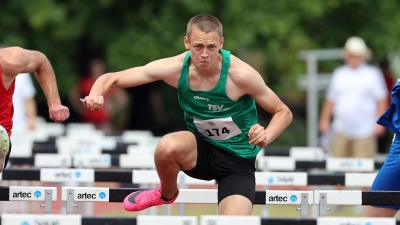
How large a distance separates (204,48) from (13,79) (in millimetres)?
1575

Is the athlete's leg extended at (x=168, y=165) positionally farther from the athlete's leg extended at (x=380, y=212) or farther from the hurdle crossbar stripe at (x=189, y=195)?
the athlete's leg extended at (x=380, y=212)

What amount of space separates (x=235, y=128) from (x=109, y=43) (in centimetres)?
1103

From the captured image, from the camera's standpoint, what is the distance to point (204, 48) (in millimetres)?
7051

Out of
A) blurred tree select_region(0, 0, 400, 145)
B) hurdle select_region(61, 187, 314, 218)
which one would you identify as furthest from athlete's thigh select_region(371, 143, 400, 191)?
blurred tree select_region(0, 0, 400, 145)

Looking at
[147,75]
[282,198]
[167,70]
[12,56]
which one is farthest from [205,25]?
[12,56]

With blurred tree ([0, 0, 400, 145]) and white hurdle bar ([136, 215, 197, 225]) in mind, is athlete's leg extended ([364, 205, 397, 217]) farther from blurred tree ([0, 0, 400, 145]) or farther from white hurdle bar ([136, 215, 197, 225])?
blurred tree ([0, 0, 400, 145])

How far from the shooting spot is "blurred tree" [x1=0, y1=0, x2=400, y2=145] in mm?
17281

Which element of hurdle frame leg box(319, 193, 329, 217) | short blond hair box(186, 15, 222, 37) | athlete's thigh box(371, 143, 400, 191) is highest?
short blond hair box(186, 15, 222, 37)

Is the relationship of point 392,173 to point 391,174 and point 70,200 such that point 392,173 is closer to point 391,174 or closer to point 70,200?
point 391,174

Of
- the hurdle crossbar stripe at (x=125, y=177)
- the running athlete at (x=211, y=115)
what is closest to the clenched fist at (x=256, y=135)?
the running athlete at (x=211, y=115)

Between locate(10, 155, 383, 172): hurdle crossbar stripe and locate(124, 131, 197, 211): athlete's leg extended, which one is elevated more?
locate(10, 155, 383, 172): hurdle crossbar stripe

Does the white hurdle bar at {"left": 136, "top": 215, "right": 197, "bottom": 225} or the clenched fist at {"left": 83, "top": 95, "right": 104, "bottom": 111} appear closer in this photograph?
the white hurdle bar at {"left": 136, "top": 215, "right": 197, "bottom": 225}

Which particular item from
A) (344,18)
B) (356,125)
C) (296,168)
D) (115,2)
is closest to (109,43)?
(115,2)

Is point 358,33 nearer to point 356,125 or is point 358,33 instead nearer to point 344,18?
point 344,18
